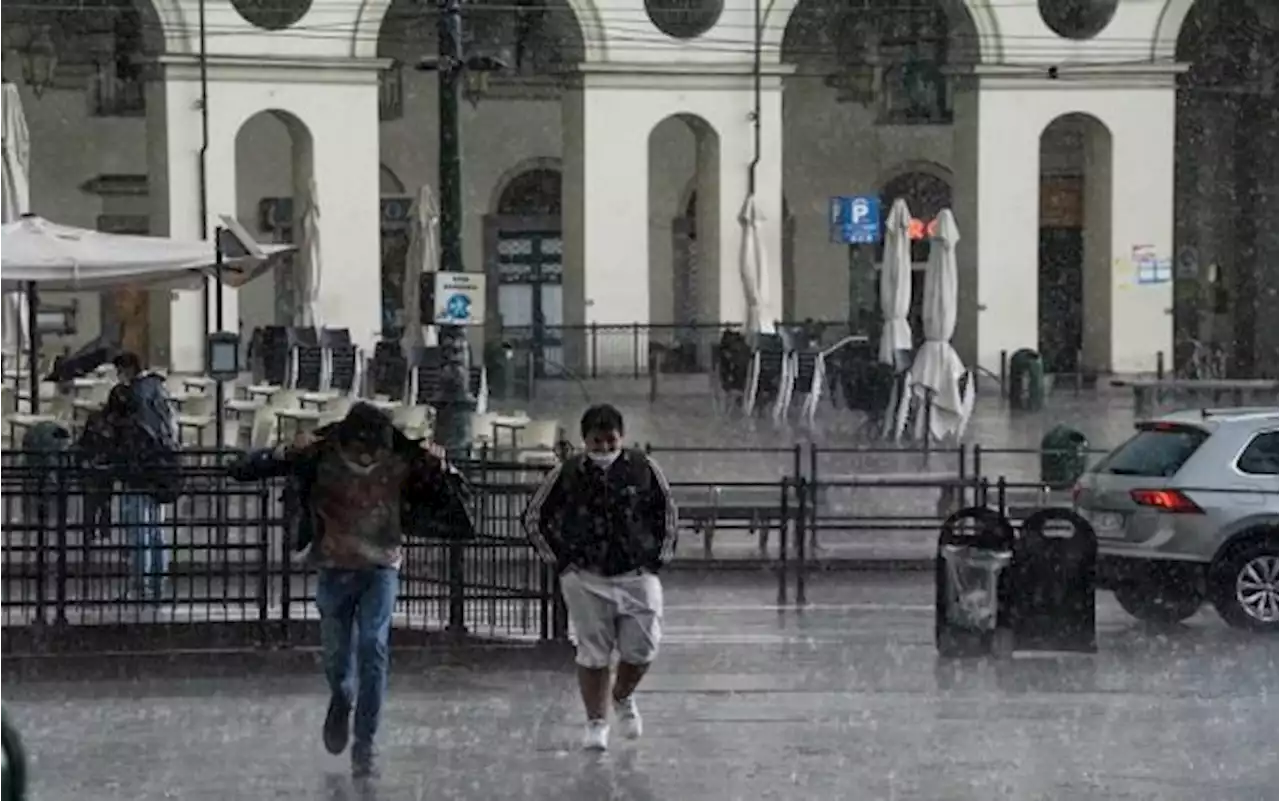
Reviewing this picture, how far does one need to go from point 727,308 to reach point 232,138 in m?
8.50

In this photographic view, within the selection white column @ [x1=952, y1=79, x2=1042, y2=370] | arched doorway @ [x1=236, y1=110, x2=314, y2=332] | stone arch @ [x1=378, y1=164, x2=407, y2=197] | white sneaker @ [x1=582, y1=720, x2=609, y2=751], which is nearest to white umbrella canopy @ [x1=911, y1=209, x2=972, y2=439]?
white column @ [x1=952, y1=79, x2=1042, y2=370]

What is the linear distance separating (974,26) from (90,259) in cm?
2595

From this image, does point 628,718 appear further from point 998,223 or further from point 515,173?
point 515,173

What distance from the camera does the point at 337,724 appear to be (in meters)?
12.8

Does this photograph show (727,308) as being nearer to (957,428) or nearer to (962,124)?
(962,124)

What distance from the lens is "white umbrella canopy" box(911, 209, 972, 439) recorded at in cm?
3447

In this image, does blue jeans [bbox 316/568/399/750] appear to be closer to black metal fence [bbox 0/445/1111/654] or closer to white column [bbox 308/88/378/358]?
black metal fence [bbox 0/445/1111/654]

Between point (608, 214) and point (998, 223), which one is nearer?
point (608, 214)

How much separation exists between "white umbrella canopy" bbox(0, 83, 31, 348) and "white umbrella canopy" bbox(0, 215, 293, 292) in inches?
254

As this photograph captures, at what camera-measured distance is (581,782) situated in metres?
12.7

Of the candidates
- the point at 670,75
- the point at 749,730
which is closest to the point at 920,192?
the point at 670,75

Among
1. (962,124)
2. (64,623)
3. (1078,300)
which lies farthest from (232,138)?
(64,623)

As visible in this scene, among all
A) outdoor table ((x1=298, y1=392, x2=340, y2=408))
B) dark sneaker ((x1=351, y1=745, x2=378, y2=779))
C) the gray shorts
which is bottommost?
dark sneaker ((x1=351, y1=745, x2=378, y2=779))

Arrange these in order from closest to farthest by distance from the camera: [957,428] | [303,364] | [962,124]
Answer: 1. [957,428]
2. [303,364]
3. [962,124]
